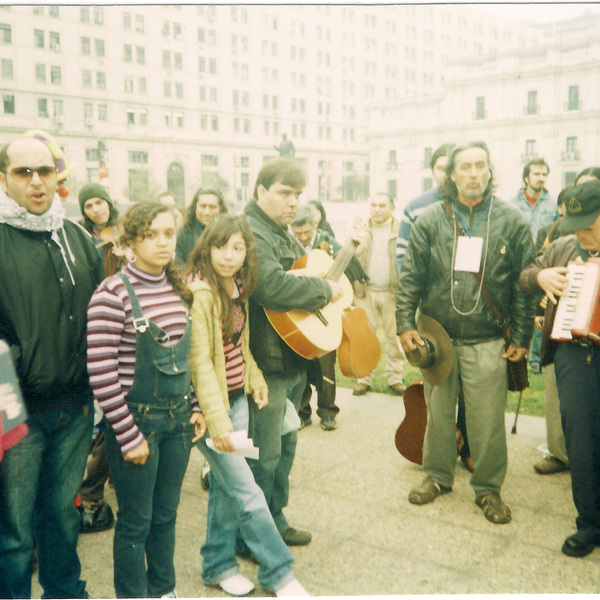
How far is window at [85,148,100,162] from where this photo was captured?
3.89 m

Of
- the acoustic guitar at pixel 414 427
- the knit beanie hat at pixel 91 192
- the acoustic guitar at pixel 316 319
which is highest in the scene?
the knit beanie hat at pixel 91 192

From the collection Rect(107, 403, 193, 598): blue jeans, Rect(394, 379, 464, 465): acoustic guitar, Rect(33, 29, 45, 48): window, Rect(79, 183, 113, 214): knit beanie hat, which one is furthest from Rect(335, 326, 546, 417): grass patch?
Rect(33, 29, 45, 48): window

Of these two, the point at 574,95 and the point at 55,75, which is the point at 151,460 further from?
the point at 574,95

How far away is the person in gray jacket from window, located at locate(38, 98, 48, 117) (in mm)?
2256

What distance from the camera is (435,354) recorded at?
12.0 feet

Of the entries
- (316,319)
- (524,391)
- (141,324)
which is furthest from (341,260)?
(524,391)

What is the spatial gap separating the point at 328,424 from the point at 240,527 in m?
2.40

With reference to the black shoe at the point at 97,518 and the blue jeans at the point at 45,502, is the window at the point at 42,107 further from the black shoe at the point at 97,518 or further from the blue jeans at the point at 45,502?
the black shoe at the point at 97,518

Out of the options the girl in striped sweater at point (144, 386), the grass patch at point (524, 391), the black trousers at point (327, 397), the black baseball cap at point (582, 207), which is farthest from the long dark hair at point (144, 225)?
the grass patch at point (524, 391)

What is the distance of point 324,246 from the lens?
482cm

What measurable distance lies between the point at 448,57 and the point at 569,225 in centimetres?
187

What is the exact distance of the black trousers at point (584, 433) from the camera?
9.98 feet

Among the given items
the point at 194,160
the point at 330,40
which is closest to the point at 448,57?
the point at 330,40

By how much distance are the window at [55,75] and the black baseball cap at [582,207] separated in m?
2.90
